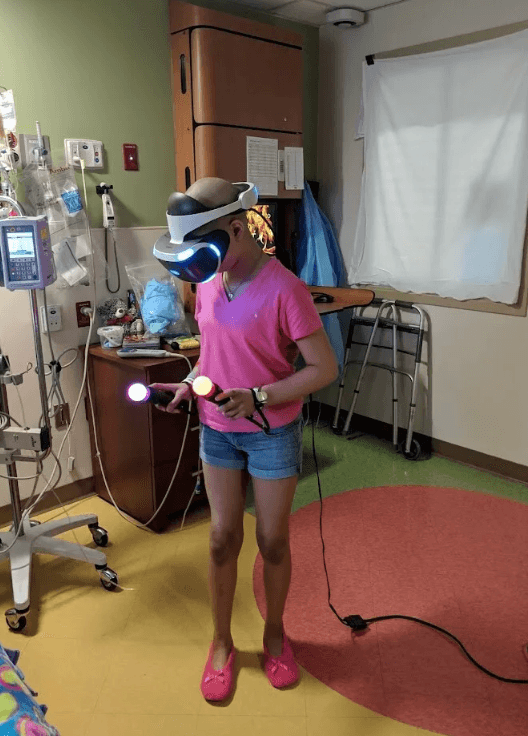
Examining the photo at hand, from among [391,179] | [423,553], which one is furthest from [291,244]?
[423,553]

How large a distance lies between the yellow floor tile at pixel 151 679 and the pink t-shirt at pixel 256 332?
83cm

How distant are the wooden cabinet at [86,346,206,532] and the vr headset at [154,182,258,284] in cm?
108

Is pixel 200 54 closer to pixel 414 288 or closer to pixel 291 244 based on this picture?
pixel 291 244

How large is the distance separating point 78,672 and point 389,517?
149cm

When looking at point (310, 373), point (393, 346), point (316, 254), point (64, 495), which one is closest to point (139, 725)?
point (310, 373)

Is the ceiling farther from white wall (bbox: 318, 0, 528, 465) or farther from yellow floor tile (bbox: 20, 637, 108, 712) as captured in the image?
yellow floor tile (bbox: 20, 637, 108, 712)

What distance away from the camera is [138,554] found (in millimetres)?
2469

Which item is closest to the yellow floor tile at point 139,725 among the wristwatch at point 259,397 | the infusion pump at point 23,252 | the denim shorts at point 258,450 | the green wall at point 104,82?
the denim shorts at point 258,450

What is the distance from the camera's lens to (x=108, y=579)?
87.4 inches

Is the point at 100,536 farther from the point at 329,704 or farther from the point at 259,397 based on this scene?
the point at 259,397

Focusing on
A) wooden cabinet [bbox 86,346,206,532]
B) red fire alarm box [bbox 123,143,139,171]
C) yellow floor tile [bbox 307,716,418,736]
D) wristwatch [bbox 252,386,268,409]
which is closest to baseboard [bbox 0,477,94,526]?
wooden cabinet [bbox 86,346,206,532]

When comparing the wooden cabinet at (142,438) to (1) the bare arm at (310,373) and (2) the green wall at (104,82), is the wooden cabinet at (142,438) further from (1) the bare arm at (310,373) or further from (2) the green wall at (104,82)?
(1) the bare arm at (310,373)

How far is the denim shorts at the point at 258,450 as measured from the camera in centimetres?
156

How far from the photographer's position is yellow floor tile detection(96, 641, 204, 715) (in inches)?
66.9
